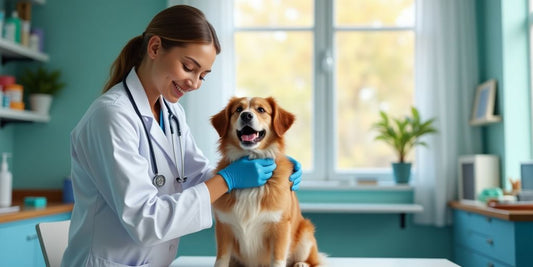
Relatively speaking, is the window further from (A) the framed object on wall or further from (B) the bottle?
(B) the bottle

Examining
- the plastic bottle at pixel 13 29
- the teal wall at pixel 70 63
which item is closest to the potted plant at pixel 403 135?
the teal wall at pixel 70 63

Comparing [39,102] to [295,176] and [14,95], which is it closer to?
[14,95]

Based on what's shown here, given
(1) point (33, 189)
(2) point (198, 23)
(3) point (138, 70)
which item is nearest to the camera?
(2) point (198, 23)

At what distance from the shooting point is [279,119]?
1.63 m

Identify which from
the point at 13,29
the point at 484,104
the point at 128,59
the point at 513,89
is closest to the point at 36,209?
the point at 13,29

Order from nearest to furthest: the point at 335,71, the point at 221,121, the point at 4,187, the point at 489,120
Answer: the point at 221,121, the point at 4,187, the point at 489,120, the point at 335,71

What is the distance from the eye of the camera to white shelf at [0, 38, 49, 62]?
3.29 metres

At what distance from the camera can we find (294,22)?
394 cm

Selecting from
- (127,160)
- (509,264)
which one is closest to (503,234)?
(509,264)

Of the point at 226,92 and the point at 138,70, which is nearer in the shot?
the point at 138,70

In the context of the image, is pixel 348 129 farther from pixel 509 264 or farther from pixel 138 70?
pixel 138 70

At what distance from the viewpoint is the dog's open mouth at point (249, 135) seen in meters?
1.57

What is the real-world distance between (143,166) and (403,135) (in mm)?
2559

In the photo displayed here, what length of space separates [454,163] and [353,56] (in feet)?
3.83
